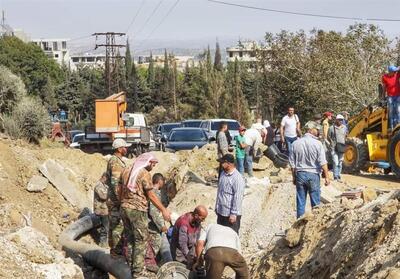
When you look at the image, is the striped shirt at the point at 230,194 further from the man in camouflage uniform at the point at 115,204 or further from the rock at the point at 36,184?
the rock at the point at 36,184

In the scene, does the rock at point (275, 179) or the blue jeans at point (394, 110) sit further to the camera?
the blue jeans at point (394, 110)

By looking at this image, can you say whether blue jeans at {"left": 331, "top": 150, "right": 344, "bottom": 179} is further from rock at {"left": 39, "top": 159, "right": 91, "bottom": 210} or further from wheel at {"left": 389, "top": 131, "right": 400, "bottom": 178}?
rock at {"left": 39, "top": 159, "right": 91, "bottom": 210}

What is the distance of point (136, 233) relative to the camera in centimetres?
991

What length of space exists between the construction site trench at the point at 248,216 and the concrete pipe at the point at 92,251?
0.51 feet

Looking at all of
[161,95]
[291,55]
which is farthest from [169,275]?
[161,95]

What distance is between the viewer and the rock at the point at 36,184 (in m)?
18.6

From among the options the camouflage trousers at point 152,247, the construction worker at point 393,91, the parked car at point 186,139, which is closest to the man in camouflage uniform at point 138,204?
the camouflage trousers at point 152,247

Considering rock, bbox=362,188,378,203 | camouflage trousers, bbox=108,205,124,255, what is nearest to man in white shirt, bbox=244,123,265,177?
rock, bbox=362,188,378,203

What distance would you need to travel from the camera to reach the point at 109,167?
38.2 ft

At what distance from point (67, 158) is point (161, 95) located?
57.1 meters

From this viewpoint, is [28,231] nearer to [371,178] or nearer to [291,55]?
[371,178]

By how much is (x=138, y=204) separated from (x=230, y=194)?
166 cm

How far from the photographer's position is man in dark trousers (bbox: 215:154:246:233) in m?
11.0

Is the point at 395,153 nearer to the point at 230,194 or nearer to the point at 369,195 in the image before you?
the point at 369,195
